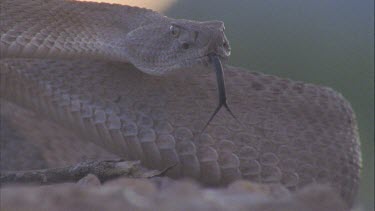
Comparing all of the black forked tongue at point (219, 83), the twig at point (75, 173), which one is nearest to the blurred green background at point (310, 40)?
the black forked tongue at point (219, 83)

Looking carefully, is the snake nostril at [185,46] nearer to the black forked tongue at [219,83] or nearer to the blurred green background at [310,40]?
the black forked tongue at [219,83]

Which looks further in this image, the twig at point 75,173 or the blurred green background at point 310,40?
the blurred green background at point 310,40

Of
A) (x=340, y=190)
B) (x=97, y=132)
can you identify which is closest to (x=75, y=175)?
(x=97, y=132)

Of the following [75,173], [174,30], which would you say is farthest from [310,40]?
[75,173]

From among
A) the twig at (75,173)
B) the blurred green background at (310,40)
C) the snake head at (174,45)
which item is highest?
the snake head at (174,45)

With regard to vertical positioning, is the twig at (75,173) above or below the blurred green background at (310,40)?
above

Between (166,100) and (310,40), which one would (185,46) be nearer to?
(166,100)
